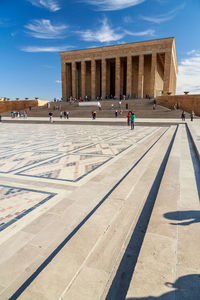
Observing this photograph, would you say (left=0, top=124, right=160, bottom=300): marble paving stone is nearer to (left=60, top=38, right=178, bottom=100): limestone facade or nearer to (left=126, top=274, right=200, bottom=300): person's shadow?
(left=126, top=274, right=200, bottom=300): person's shadow

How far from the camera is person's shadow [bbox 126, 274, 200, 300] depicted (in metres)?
1.13

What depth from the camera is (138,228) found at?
77.9 inches

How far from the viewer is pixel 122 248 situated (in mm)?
1682

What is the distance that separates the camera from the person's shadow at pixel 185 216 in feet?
6.35

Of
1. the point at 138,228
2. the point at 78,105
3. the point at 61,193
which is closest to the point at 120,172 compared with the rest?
the point at 61,193

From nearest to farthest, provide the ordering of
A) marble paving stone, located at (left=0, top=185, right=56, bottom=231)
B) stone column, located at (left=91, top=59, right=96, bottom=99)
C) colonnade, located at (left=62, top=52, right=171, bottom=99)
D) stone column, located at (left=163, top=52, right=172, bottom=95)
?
1. marble paving stone, located at (left=0, top=185, right=56, bottom=231)
2. stone column, located at (left=163, top=52, right=172, bottom=95)
3. colonnade, located at (left=62, top=52, right=171, bottom=99)
4. stone column, located at (left=91, top=59, right=96, bottom=99)

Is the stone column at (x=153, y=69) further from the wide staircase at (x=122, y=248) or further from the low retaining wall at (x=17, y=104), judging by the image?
the wide staircase at (x=122, y=248)

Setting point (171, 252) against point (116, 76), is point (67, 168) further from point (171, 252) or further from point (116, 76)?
point (116, 76)

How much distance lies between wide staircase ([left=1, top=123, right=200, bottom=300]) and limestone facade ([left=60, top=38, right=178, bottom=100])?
32560 mm

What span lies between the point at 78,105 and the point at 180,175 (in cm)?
2789

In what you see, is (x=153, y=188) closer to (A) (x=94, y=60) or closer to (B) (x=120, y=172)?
(B) (x=120, y=172)

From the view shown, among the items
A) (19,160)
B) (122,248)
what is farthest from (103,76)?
(122,248)

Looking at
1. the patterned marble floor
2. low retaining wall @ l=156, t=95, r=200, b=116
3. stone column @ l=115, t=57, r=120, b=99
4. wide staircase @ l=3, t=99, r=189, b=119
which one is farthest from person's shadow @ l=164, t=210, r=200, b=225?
stone column @ l=115, t=57, r=120, b=99

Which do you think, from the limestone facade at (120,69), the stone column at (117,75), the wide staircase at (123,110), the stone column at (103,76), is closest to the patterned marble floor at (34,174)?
the wide staircase at (123,110)
